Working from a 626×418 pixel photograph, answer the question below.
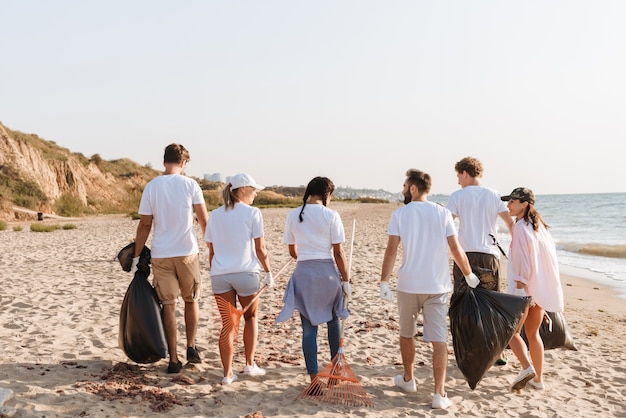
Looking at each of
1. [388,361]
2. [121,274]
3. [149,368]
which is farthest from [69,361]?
[121,274]

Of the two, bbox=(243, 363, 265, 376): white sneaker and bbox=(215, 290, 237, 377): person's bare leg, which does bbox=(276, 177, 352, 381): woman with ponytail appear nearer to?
bbox=(215, 290, 237, 377): person's bare leg

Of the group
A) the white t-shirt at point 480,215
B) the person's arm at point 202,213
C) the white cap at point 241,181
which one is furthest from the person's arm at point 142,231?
the white t-shirt at point 480,215

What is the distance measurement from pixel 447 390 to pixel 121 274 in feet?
24.0

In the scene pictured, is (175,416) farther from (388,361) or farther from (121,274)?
(121,274)

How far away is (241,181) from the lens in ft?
14.8

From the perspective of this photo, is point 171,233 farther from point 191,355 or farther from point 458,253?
point 458,253

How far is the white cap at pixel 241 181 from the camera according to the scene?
448cm

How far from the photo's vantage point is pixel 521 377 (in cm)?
449

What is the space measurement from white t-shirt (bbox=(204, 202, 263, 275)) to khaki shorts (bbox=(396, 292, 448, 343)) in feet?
4.21

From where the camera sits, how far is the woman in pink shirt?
177 inches

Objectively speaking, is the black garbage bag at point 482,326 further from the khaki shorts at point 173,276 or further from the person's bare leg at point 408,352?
the khaki shorts at point 173,276

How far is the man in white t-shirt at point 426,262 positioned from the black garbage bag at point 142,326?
1918 mm

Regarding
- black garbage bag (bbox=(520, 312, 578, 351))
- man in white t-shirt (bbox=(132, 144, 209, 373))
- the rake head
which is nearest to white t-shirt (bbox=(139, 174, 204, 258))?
man in white t-shirt (bbox=(132, 144, 209, 373))

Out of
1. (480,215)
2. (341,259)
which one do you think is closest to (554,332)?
(480,215)
